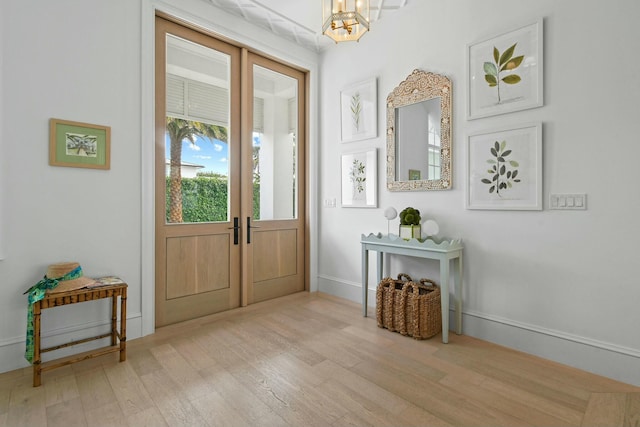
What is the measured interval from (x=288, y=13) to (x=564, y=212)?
10.2 feet

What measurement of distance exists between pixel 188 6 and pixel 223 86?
741 millimetres

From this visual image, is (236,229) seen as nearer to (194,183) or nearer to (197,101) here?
(194,183)

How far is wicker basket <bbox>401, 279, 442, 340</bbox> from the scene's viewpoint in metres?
2.69

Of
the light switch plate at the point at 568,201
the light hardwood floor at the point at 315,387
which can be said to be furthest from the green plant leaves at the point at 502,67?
the light hardwood floor at the point at 315,387

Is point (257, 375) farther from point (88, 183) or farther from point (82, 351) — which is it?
point (88, 183)

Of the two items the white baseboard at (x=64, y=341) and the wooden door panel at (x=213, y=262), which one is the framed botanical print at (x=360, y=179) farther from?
the white baseboard at (x=64, y=341)

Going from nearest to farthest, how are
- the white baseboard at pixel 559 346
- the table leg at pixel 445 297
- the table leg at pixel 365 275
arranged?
the white baseboard at pixel 559 346 < the table leg at pixel 445 297 < the table leg at pixel 365 275

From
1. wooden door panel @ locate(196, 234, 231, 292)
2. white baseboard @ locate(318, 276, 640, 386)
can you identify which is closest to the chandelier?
wooden door panel @ locate(196, 234, 231, 292)

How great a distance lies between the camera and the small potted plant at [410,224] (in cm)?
294

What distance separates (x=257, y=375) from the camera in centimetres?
218

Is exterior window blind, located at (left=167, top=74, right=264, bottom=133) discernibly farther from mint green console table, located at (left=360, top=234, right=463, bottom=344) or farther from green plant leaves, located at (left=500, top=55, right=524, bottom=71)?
green plant leaves, located at (left=500, top=55, right=524, bottom=71)

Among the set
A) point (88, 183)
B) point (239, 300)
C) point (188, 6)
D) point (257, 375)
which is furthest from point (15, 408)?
point (188, 6)

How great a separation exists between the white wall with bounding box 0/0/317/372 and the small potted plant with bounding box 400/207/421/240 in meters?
2.28

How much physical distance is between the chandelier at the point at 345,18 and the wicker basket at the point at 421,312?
204 cm
